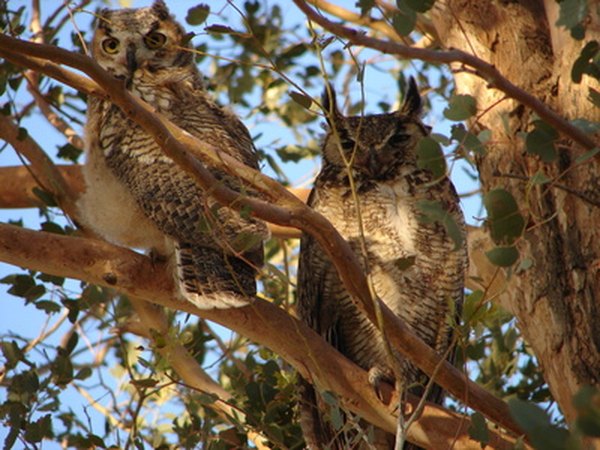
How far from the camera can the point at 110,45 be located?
10.7ft

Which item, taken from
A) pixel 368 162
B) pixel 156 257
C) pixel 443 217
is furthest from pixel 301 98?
pixel 368 162

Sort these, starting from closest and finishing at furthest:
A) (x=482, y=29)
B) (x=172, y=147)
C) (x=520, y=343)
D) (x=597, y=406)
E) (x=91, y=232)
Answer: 1. (x=597, y=406)
2. (x=172, y=147)
3. (x=482, y=29)
4. (x=91, y=232)
5. (x=520, y=343)

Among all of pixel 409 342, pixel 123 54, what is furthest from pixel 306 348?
pixel 123 54

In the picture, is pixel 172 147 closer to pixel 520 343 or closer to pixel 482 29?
pixel 482 29

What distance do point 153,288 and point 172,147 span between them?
2.50 feet

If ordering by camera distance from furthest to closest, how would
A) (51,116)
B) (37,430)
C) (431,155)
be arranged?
(51,116) < (37,430) < (431,155)

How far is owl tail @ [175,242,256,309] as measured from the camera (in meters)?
2.31

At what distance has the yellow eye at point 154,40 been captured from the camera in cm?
326

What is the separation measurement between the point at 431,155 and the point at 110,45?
6.37 ft

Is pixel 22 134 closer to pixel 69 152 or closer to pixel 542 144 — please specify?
pixel 69 152

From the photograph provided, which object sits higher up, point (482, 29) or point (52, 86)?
point (52, 86)

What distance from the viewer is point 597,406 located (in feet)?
2.92

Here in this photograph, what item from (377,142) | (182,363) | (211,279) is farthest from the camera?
(182,363)

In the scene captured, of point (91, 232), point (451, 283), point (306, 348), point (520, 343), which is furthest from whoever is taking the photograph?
point (520, 343)
